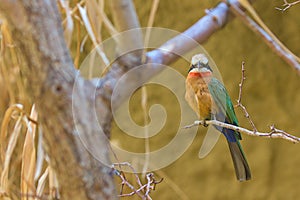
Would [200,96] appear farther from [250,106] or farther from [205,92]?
[250,106]

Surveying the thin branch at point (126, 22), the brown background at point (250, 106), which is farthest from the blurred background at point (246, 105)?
the thin branch at point (126, 22)

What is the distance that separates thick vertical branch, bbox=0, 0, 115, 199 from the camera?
65cm

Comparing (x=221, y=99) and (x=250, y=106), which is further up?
(x=250, y=106)

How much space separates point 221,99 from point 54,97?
0.38 m

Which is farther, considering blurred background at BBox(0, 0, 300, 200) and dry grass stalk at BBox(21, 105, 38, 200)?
blurred background at BBox(0, 0, 300, 200)

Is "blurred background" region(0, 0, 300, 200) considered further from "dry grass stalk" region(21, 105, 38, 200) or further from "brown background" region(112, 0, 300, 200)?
"dry grass stalk" region(21, 105, 38, 200)

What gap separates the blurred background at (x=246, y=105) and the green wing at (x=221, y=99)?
0.65 metres

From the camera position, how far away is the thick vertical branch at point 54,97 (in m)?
0.65

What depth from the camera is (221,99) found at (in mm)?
306

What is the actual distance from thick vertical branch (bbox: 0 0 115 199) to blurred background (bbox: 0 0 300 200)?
1.01 feet

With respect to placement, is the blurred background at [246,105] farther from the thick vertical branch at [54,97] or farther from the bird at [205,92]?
the bird at [205,92]

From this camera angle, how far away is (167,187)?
3.91ft

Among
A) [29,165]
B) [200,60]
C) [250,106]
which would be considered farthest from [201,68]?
[250,106]

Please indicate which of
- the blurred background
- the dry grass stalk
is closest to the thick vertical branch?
the dry grass stalk
